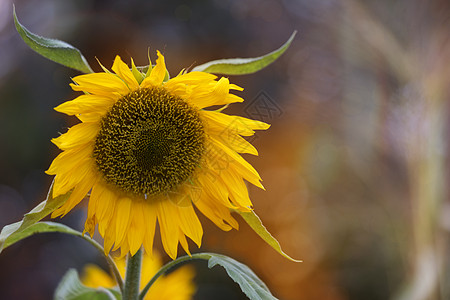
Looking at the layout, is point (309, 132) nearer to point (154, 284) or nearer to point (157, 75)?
point (154, 284)

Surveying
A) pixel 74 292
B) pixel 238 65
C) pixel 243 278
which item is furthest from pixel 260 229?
pixel 74 292

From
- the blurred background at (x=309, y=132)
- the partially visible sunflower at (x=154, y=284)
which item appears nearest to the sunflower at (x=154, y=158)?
the partially visible sunflower at (x=154, y=284)

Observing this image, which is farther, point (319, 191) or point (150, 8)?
point (150, 8)

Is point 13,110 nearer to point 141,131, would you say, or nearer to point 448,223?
point 448,223

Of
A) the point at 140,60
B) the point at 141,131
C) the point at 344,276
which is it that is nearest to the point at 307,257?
the point at 344,276

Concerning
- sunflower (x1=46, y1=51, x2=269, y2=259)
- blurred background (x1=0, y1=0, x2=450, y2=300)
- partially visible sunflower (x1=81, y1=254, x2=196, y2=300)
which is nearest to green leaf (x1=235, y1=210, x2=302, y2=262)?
sunflower (x1=46, y1=51, x2=269, y2=259)

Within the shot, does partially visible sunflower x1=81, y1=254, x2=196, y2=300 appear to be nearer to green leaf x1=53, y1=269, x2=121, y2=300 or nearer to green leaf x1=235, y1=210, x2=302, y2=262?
green leaf x1=53, y1=269, x2=121, y2=300
